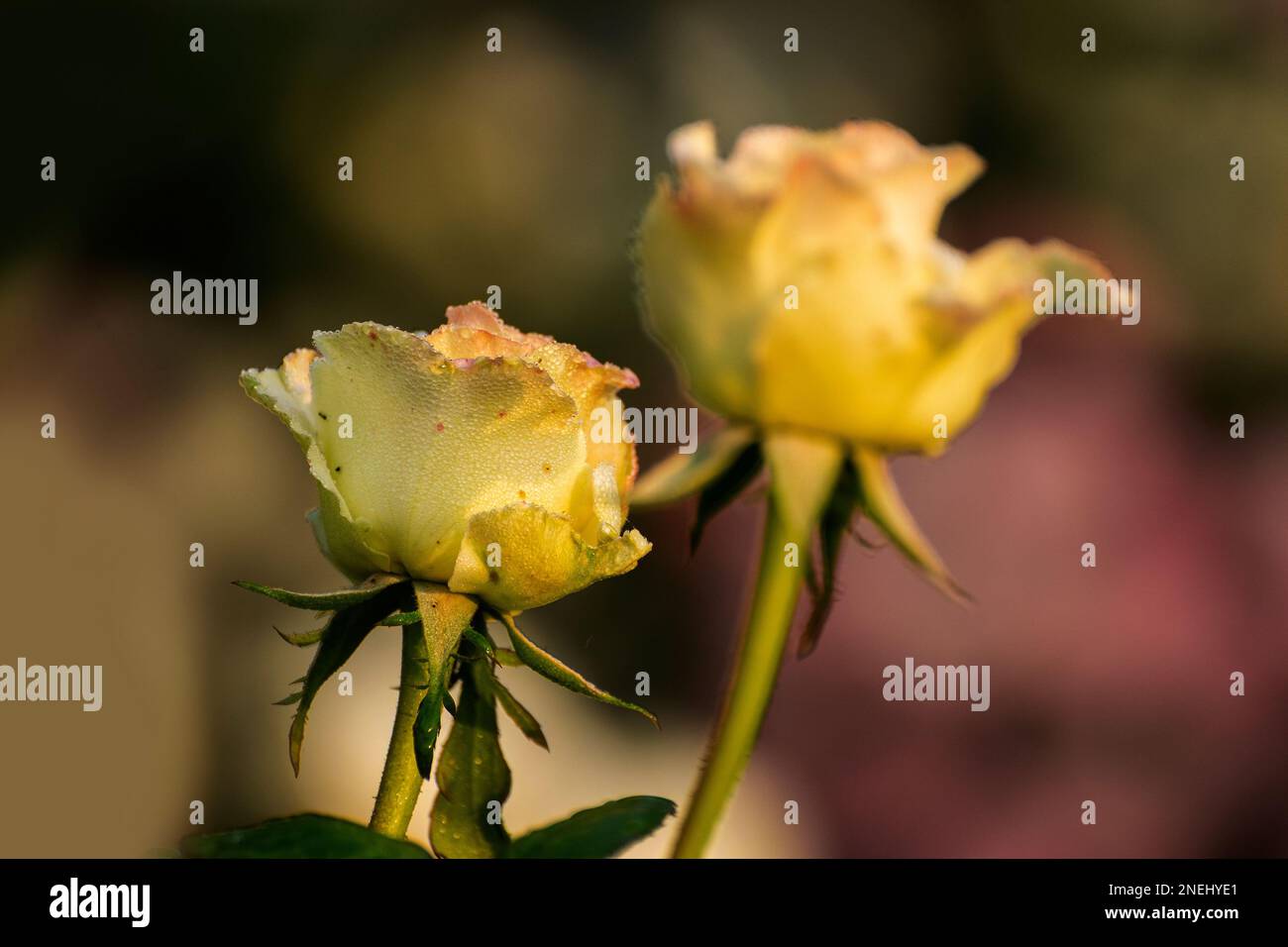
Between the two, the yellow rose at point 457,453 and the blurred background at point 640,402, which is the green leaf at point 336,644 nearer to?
the yellow rose at point 457,453

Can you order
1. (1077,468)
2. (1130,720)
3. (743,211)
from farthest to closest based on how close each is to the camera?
(1077,468), (1130,720), (743,211)

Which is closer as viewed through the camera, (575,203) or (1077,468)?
(1077,468)

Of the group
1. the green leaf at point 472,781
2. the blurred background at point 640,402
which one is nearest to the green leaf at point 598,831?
the green leaf at point 472,781

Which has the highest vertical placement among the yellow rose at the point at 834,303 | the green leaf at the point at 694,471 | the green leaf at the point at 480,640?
the yellow rose at the point at 834,303

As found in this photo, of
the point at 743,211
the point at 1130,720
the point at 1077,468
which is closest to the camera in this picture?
the point at 743,211

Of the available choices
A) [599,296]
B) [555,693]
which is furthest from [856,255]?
[599,296]

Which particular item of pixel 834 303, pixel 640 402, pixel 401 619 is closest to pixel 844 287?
pixel 834 303

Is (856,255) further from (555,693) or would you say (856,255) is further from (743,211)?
(555,693)
